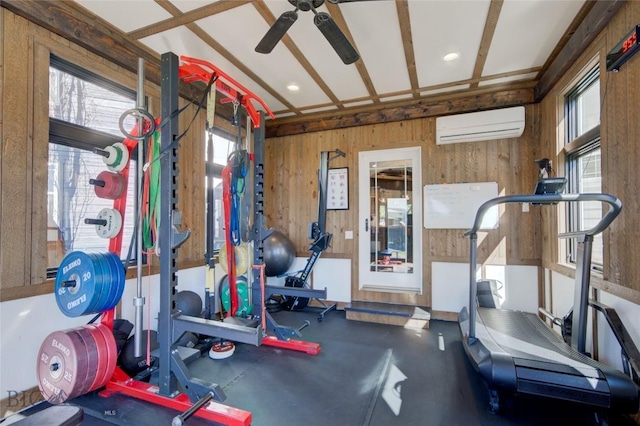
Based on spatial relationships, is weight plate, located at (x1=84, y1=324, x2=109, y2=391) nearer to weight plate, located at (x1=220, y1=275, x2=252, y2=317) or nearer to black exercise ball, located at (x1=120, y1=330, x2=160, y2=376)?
black exercise ball, located at (x1=120, y1=330, x2=160, y2=376)

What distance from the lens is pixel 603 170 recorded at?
2.37m

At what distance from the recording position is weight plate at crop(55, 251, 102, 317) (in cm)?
193

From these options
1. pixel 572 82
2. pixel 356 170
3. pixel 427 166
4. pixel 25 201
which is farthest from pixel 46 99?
pixel 572 82

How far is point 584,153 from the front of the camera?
2941 millimetres

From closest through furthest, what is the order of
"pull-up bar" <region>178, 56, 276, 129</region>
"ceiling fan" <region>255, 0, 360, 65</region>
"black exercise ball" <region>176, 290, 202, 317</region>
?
"ceiling fan" <region>255, 0, 360, 65</region>
"pull-up bar" <region>178, 56, 276, 129</region>
"black exercise ball" <region>176, 290, 202, 317</region>

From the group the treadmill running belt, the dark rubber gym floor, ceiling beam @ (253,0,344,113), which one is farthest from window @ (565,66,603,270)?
ceiling beam @ (253,0,344,113)

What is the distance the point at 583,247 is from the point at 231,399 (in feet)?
9.51

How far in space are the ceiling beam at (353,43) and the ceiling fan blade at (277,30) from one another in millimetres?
514

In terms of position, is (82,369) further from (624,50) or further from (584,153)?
(584,153)

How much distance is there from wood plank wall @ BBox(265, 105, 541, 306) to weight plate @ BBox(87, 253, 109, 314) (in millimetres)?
3163

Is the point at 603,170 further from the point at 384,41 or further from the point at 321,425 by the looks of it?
the point at 321,425

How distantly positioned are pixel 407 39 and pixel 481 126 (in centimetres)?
173

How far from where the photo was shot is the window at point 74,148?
2.41m

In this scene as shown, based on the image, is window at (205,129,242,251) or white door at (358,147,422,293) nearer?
window at (205,129,242,251)
